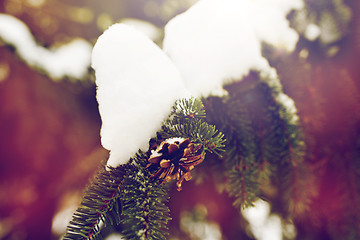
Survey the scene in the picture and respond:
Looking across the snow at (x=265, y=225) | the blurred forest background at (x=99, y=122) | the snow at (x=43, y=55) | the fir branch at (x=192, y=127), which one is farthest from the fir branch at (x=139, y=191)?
the snow at (x=265, y=225)

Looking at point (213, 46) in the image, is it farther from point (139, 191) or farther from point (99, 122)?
point (99, 122)

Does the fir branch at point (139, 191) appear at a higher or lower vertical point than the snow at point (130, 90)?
lower

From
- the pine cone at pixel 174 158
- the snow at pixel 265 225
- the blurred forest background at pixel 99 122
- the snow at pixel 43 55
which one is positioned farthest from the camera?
the snow at pixel 265 225

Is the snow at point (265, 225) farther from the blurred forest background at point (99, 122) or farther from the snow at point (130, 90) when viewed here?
the snow at point (130, 90)

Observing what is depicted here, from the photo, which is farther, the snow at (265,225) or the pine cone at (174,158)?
the snow at (265,225)

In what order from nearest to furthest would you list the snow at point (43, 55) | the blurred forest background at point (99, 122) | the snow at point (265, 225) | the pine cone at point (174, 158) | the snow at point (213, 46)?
1. the pine cone at point (174, 158)
2. the snow at point (213, 46)
3. the blurred forest background at point (99, 122)
4. the snow at point (43, 55)
5. the snow at point (265, 225)

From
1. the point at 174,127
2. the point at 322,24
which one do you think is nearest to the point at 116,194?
the point at 174,127

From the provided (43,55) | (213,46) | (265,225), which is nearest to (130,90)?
(213,46)

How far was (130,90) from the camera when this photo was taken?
0.50 meters

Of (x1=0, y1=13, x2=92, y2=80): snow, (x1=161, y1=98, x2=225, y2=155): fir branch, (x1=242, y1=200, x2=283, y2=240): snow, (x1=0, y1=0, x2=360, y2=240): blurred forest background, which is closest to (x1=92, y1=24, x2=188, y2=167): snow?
(x1=161, y1=98, x2=225, y2=155): fir branch

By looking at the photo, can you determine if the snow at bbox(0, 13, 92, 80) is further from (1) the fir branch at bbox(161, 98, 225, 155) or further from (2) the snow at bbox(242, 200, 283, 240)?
(2) the snow at bbox(242, 200, 283, 240)

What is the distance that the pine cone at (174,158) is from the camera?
0.46 metres

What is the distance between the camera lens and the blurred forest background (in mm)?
838

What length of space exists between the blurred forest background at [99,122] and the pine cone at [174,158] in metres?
0.19
